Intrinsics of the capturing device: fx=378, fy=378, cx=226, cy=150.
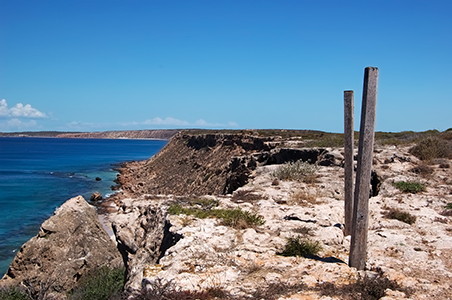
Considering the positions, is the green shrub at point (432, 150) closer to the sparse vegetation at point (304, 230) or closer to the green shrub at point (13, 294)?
the sparse vegetation at point (304, 230)

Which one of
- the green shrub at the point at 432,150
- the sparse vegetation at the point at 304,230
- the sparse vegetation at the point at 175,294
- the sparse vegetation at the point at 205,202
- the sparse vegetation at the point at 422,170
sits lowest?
the sparse vegetation at the point at 175,294

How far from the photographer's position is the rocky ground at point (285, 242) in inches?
233

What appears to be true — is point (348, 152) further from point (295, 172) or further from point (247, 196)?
point (295, 172)

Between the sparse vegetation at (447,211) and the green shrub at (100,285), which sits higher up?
the sparse vegetation at (447,211)

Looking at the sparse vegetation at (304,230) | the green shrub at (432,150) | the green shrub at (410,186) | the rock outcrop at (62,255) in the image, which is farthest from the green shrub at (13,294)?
the green shrub at (432,150)

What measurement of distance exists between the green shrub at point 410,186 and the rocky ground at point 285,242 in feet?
0.67

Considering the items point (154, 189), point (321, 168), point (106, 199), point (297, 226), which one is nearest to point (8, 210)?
point (106, 199)

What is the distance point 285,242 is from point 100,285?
6218 mm

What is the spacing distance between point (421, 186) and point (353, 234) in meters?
7.85

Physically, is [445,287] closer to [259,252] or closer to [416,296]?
[416,296]

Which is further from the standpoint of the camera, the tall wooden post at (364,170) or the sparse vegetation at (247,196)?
the sparse vegetation at (247,196)

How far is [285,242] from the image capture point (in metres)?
7.92

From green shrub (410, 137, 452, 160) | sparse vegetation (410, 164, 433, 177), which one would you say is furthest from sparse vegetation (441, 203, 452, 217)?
green shrub (410, 137, 452, 160)

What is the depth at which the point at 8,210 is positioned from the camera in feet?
113
